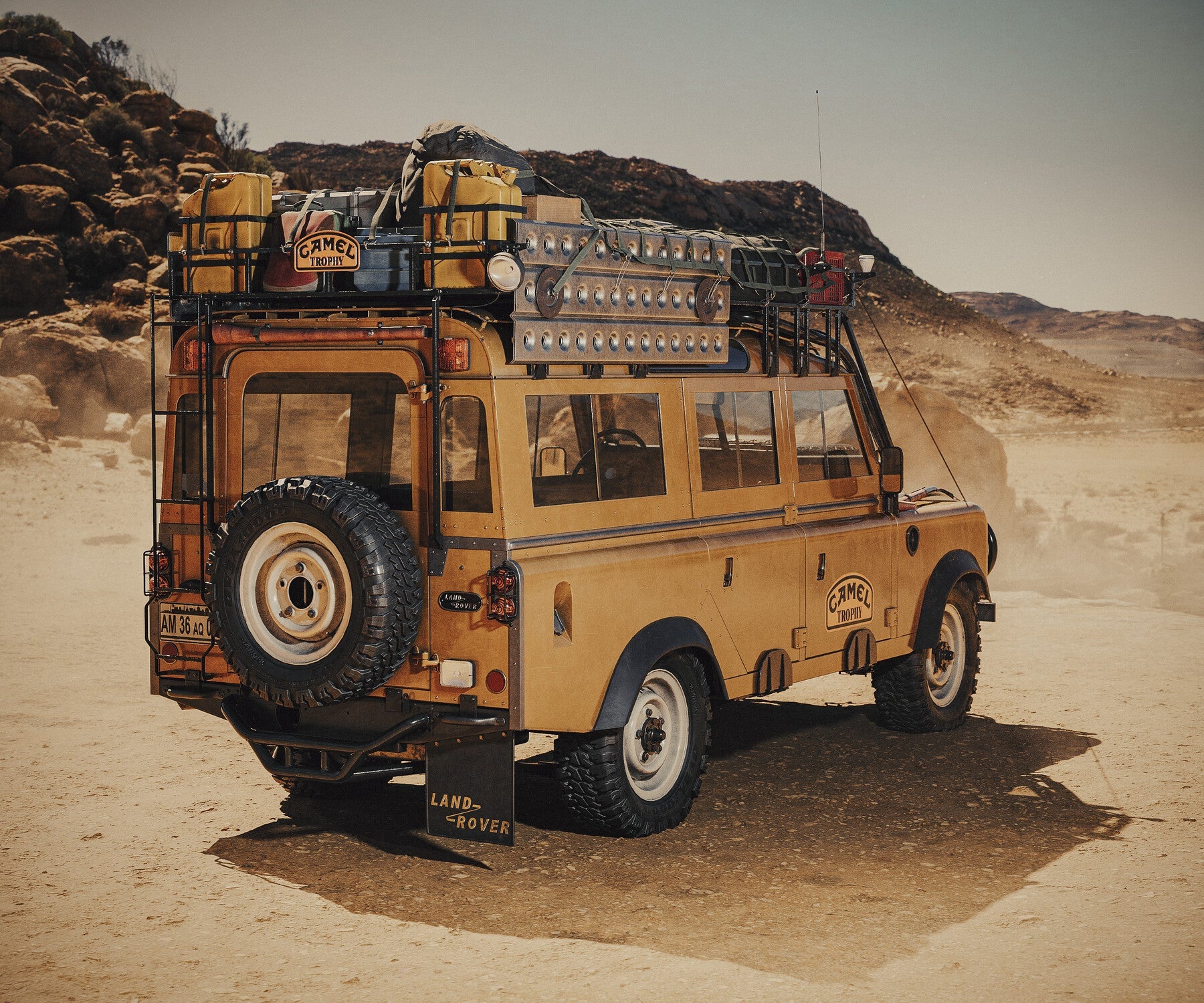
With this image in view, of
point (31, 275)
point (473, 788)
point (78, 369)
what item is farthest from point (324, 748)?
point (31, 275)

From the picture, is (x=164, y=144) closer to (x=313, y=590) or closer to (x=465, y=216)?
(x=465, y=216)

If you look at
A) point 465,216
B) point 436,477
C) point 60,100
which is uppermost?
point 60,100

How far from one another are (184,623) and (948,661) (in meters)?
5.15

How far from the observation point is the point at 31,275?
34.1 meters

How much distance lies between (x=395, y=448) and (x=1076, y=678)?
7137 mm

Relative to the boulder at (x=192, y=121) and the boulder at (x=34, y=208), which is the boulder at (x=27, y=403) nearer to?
the boulder at (x=34, y=208)

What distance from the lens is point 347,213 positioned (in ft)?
25.3

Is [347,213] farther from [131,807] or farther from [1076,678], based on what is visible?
[1076,678]

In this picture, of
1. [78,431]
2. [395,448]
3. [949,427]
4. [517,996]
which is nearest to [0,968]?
[517,996]

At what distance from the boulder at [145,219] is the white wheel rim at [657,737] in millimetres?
33147

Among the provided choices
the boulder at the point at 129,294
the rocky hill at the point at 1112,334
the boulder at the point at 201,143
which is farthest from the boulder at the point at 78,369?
the rocky hill at the point at 1112,334

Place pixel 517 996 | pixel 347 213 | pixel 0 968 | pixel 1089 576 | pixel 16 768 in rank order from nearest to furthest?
1. pixel 517 996
2. pixel 0 968
3. pixel 347 213
4. pixel 16 768
5. pixel 1089 576

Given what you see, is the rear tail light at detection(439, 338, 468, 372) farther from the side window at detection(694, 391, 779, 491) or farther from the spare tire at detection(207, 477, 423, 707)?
the side window at detection(694, 391, 779, 491)

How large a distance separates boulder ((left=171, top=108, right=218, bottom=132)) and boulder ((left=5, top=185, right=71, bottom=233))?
7.83 m
